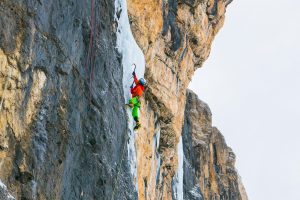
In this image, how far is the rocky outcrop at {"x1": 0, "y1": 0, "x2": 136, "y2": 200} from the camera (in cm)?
1230

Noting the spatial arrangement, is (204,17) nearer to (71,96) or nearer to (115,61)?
(115,61)

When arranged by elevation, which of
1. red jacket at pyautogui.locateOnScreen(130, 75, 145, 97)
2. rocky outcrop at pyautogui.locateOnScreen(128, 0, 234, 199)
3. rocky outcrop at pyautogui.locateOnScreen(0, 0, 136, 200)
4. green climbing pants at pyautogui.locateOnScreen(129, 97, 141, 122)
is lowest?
rocky outcrop at pyautogui.locateOnScreen(0, 0, 136, 200)

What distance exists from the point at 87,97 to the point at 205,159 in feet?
83.1

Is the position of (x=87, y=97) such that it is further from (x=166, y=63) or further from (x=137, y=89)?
(x=166, y=63)

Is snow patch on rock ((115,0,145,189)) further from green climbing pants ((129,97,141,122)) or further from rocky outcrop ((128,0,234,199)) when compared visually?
rocky outcrop ((128,0,234,199))

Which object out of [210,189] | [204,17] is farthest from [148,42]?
[210,189]

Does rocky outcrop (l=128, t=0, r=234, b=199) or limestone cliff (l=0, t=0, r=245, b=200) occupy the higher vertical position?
rocky outcrop (l=128, t=0, r=234, b=199)

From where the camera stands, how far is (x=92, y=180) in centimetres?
1534

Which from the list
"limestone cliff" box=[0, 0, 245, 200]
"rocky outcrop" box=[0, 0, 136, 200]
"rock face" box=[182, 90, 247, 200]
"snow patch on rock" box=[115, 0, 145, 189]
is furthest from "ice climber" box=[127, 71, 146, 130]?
"rock face" box=[182, 90, 247, 200]

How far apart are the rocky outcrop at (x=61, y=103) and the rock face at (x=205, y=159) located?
662 inches

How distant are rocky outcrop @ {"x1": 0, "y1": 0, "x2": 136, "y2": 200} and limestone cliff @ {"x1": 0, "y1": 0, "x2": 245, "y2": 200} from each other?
22 millimetres

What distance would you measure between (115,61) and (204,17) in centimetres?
1140

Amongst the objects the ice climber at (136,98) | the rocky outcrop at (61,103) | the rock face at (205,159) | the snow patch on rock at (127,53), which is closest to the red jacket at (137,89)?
the ice climber at (136,98)

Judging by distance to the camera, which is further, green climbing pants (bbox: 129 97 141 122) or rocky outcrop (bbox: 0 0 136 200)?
green climbing pants (bbox: 129 97 141 122)
